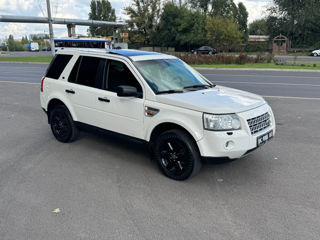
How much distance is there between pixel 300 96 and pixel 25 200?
10.4 meters

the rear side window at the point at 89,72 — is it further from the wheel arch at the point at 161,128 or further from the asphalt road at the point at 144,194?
the wheel arch at the point at 161,128

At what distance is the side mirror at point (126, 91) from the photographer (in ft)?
15.2

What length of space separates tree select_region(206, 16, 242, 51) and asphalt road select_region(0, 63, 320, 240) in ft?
149

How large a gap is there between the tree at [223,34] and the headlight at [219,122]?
47747 mm

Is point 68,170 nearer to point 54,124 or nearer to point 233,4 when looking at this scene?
point 54,124

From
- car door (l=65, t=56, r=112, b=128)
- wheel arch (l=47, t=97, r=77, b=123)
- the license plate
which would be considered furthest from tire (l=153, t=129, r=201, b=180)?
wheel arch (l=47, t=97, r=77, b=123)

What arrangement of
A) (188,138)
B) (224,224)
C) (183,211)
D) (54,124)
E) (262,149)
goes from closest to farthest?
(224,224), (183,211), (188,138), (262,149), (54,124)

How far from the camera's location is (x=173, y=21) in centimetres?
5975

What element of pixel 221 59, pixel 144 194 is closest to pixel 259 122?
pixel 144 194

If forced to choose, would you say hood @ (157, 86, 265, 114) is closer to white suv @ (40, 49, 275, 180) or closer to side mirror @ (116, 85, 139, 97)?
white suv @ (40, 49, 275, 180)

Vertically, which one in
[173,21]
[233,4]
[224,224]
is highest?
[233,4]

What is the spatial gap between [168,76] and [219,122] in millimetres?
1457

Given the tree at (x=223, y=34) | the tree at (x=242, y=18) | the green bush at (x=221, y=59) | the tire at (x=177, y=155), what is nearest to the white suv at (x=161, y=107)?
the tire at (x=177, y=155)

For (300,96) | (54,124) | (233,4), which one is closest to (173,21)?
(233,4)
